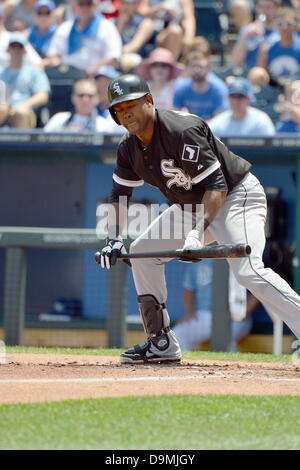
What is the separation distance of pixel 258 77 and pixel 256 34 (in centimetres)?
105

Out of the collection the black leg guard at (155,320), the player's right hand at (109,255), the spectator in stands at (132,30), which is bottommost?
the black leg guard at (155,320)

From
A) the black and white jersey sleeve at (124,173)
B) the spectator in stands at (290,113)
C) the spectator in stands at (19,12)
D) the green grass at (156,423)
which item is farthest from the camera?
the spectator in stands at (19,12)

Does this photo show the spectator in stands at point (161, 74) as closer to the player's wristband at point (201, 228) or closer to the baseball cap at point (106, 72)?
the baseball cap at point (106, 72)

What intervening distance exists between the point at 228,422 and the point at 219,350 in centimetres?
384

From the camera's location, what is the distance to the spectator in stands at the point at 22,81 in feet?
31.5

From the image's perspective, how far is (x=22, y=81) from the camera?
32.2 ft

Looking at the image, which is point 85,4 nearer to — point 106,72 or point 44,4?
point 44,4

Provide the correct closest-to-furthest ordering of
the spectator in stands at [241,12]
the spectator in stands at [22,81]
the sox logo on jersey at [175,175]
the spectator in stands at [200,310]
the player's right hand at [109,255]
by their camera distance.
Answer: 1. the sox logo on jersey at [175,175]
2. the player's right hand at [109,255]
3. the spectator in stands at [200,310]
4. the spectator in stands at [22,81]
5. the spectator in stands at [241,12]

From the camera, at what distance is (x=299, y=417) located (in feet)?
12.6

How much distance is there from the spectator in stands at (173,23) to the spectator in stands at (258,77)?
4.27 ft

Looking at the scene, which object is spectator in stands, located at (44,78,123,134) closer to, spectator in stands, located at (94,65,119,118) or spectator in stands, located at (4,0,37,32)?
spectator in stands, located at (94,65,119,118)

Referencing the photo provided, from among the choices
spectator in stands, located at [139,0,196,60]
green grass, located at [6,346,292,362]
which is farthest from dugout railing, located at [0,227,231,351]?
spectator in stands, located at [139,0,196,60]

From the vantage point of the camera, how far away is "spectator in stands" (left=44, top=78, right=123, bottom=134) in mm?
9102

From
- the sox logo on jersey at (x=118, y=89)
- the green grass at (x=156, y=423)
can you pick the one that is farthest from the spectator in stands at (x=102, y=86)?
the green grass at (x=156, y=423)
